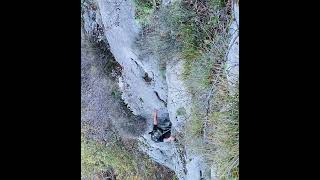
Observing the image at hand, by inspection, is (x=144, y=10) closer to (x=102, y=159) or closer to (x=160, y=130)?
(x=160, y=130)

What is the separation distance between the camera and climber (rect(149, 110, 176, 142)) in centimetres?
338

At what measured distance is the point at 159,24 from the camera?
11.0 ft

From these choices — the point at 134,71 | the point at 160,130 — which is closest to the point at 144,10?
the point at 134,71

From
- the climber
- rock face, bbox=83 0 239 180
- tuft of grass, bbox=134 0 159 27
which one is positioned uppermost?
tuft of grass, bbox=134 0 159 27

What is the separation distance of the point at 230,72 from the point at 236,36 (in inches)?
8.2

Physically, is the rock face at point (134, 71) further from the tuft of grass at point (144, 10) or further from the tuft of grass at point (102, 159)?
the tuft of grass at point (102, 159)

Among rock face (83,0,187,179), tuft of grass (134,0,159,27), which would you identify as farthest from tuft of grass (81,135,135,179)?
tuft of grass (134,0,159,27)

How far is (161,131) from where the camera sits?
3381 millimetres

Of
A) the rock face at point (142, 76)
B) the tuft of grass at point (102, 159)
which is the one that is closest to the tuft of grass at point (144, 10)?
the rock face at point (142, 76)

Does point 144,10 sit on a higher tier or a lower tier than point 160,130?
higher

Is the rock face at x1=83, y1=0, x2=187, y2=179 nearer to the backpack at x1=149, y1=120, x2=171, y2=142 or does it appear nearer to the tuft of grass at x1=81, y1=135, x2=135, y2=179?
the backpack at x1=149, y1=120, x2=171, y2=142

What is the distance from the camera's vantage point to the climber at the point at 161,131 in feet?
11.1

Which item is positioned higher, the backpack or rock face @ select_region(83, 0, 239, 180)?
rock face @ select_region(83, 0, 239, 180)
